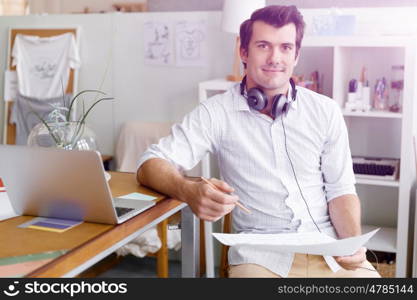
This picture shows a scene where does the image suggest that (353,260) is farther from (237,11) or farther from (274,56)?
(237,11)

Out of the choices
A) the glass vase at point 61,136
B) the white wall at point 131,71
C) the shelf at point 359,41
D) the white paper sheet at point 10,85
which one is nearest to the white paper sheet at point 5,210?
the glass vase at point 61,136

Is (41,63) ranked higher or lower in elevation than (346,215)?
higher

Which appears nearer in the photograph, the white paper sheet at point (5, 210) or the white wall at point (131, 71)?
the white paper sheet at point (5, 210)

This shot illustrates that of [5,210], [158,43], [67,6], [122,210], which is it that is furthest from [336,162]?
[67,6]

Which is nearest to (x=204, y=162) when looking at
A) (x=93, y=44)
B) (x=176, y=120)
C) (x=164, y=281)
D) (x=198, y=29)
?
(x=176, y=120)

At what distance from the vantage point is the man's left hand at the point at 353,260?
1.60 meters

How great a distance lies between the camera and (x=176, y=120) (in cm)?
356

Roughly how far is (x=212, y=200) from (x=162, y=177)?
0.25 meters

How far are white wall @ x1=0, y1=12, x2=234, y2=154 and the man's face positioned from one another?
1465mm

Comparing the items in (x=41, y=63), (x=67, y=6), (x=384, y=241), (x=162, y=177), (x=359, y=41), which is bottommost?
(x=384, y=241)

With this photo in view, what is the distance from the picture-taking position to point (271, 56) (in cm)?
189

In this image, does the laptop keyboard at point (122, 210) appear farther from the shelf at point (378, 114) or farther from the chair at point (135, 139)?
the chair at point (135, 139)

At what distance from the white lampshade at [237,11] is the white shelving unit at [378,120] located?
1.00 feet

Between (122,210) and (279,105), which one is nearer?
(122,210)
